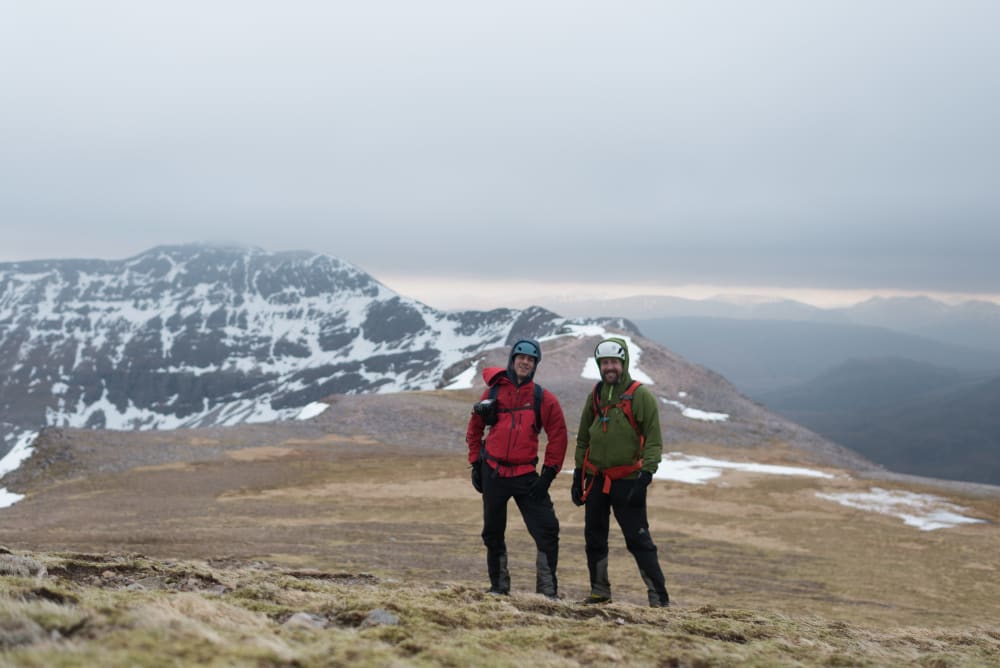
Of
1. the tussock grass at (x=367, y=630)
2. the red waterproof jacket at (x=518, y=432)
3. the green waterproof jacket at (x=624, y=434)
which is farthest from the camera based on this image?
the red waterproof jacket at (x=518, y=432)

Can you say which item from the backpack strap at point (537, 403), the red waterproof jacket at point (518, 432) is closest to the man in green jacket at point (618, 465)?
the red waterproof jacket at point (518, 432)

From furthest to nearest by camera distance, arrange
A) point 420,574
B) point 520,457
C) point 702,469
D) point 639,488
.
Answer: point 702,469 < point 420,574 < point 520,457 < point 639,488

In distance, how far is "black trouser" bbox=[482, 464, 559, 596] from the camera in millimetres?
10586

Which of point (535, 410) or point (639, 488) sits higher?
point (535, 410)

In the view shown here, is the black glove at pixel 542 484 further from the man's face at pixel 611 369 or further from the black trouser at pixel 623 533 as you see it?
the man's face at pixel 611 369

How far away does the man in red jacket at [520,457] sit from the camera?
10.5 m

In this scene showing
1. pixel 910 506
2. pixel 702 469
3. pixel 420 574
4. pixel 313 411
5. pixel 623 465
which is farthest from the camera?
pixel 313 411

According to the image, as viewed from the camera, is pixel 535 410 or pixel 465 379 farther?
pixel 465 379

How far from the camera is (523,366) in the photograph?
10570 mm

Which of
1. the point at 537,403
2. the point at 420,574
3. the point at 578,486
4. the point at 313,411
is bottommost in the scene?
the point at 313,411

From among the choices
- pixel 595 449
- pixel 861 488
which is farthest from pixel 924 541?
pixel 595 449

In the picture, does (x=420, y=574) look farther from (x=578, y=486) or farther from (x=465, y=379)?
(x=465, y=379)

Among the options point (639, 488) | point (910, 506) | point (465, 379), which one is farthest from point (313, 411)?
point (639, 488)

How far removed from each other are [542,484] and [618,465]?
4.10 ft
